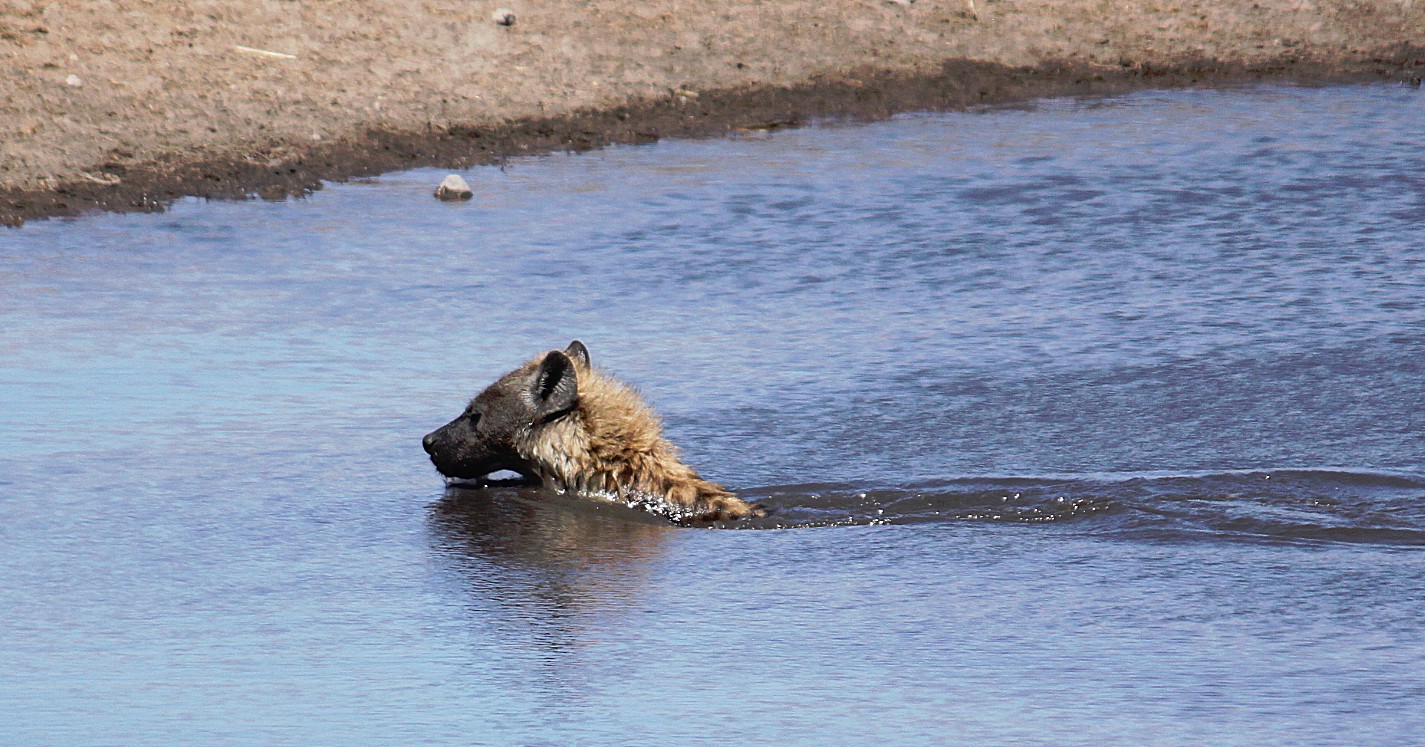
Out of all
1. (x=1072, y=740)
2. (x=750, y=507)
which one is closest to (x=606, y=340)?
(x=750, y=507)

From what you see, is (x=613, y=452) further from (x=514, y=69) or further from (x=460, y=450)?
(x=514, y=69)

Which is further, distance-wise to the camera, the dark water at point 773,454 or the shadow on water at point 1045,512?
the shadow on water at point 1045,512

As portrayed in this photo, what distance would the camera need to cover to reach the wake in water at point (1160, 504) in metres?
6.86

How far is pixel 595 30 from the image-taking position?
14.8 meters

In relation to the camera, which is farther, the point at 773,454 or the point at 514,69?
the point at 514,69

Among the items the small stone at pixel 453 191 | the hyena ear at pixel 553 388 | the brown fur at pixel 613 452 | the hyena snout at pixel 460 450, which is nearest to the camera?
the brown fur at pixel 613 452

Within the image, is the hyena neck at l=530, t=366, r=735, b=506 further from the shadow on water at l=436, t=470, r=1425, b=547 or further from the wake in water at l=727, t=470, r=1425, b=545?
the wake in water at l=727, t=470, r=1425, b=545

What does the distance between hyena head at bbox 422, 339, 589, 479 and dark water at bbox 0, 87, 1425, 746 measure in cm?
13

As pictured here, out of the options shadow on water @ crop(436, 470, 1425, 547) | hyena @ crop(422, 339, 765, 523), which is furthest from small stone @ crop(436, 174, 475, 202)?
shadow on water @ crop(436, 470, 1425, 547)

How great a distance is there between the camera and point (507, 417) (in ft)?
25.3

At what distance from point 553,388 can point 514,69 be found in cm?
691

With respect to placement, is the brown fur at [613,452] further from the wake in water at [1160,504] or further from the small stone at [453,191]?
the small stone at [453,191]

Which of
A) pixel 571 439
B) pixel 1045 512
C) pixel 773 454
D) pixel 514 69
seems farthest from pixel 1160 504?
pixel 514 69

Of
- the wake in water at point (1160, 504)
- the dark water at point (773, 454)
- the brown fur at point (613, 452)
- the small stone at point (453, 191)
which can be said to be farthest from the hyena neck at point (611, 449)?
the small stone at point (453, 191)
